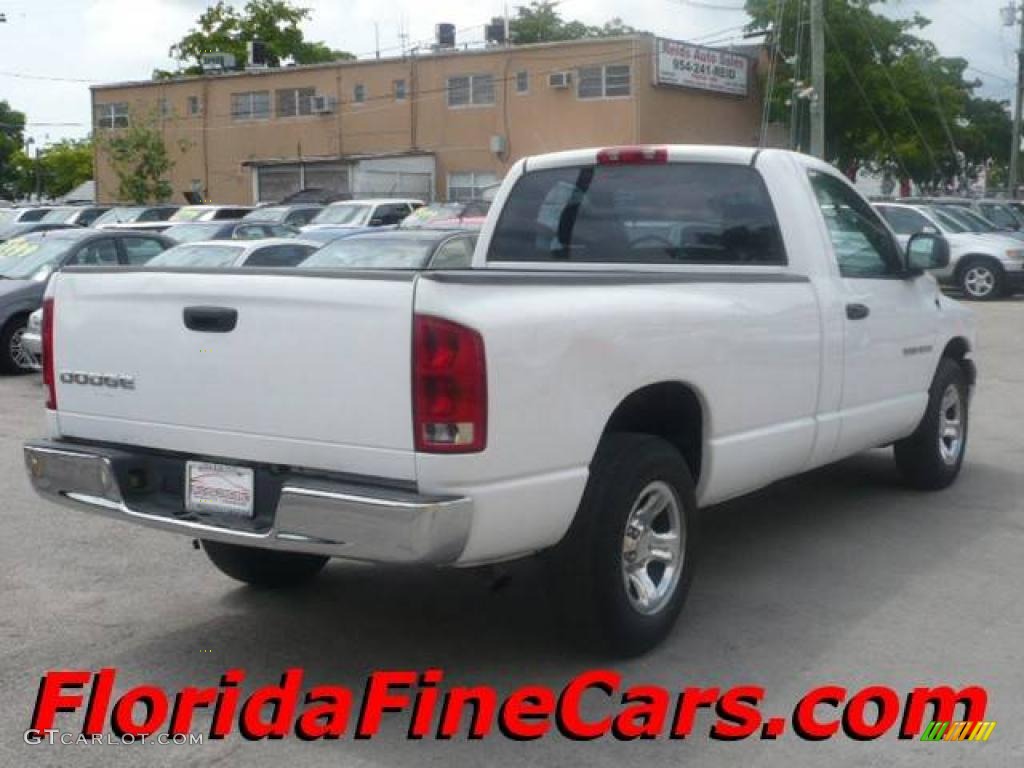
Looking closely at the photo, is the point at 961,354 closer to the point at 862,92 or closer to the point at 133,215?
the point at 133,215

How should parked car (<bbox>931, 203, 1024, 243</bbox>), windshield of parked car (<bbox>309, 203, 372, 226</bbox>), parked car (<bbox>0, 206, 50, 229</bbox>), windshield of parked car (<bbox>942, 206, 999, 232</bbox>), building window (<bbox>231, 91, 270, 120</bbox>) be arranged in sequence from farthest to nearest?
building window (<bbox>231, 91, 270, 120</bbox>) < parked car (<bbox>0, 206, 50, 229</bbox>) < windshield of parked car (<bbox>309, 203, 372, 226</bbox>) < windshield of parked car (<bbox>942, 206, 999, 232</bbox>) < parked car (<bbox>931, 203, 1024, 243</bbox>)

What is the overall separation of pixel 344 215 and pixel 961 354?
23541mm

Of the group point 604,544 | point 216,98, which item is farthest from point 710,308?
point 216,98

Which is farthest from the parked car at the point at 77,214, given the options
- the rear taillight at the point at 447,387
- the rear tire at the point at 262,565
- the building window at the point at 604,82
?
the rear taillight at the point at 447,387

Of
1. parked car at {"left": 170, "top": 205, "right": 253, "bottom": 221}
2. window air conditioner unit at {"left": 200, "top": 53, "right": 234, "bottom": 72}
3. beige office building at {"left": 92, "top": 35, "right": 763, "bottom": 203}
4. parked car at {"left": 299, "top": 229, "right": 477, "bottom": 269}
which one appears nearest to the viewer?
parked car at {"left": 299, "top": 229, "right": 477, "bottom": 269}

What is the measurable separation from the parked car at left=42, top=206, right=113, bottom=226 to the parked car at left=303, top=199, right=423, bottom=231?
26.0ft

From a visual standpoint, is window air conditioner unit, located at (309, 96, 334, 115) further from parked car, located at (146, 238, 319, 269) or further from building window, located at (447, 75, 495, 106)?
parked car, located at (146, 238, 319, 269)

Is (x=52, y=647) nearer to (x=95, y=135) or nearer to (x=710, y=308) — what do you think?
(x=710, y=308)

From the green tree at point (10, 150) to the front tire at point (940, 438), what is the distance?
11714cm

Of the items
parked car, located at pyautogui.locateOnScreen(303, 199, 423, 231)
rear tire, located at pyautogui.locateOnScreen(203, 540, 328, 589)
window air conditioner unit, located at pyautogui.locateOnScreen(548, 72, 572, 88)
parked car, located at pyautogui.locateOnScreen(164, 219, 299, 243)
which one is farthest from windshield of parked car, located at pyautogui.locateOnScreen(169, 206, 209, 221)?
rear tire, located at pyautogui.locateOnScreen(203, 540, 328, 589)

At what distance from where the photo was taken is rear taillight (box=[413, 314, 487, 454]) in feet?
14.7

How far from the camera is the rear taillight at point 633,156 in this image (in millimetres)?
6853

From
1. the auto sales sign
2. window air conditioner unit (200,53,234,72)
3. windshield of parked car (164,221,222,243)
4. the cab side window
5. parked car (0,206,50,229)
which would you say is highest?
window air conditioner unit (200,53,234,72)

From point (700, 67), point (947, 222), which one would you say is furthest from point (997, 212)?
point (700, 67)
